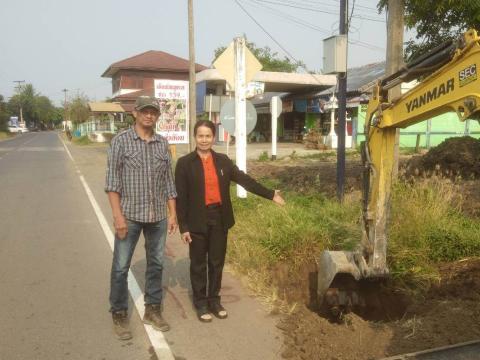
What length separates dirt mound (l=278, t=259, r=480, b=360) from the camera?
360 centimetres

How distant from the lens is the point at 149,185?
413 centimetres

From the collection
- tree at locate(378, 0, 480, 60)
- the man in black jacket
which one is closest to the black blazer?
the man in black jacket

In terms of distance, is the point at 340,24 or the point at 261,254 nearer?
the point at 261,254

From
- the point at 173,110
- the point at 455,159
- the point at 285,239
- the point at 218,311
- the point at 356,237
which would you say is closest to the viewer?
the point at 218,311

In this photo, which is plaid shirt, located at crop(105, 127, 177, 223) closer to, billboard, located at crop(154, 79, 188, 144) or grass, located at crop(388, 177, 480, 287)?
grass, located at crop(388, 177, 480, 287)

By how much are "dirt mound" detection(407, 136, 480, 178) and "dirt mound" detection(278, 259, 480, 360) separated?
674 cm

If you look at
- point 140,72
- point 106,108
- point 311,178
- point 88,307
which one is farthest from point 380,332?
point 140,72

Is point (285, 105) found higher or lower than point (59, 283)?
higher

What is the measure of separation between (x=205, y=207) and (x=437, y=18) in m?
5.19

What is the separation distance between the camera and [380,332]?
3842 mm

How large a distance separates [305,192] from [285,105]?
2450 centimetres

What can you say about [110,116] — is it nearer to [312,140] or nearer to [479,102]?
[312,140]

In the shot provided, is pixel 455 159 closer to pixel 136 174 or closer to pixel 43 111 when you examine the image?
pixel 136 174

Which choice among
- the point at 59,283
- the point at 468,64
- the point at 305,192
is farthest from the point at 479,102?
the point at 305,192
